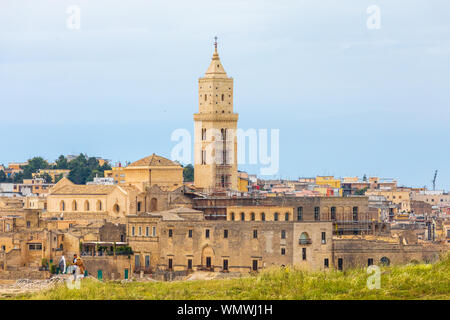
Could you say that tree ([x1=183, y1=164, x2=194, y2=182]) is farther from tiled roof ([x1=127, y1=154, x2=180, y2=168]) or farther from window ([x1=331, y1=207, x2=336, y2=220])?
window ([x1=331, y1=207, x2=336, y2=220])

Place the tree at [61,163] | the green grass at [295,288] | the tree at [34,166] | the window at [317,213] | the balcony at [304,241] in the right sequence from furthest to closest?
1. the tree at [61,163]
2. the tree at [34,166]
3. the window at [317,213]
4. the balcony at [304,241]
5. the green grass at [295,288]

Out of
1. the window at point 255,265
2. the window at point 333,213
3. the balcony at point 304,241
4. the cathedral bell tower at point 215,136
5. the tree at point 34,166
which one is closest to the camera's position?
the balcony at point 304,241

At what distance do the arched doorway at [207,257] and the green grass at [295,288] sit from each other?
1083 inches

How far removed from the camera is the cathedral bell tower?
80188 mm

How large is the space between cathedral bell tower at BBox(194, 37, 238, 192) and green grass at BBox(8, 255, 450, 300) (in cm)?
4592

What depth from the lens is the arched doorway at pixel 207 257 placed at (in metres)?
61.8

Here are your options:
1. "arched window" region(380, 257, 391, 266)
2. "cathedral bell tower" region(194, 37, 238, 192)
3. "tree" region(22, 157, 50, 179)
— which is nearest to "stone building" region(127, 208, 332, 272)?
"arched window" region(380, 257, 391, 266)

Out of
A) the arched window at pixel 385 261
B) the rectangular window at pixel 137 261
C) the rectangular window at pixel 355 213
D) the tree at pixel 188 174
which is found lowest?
the rectangular window at pixel 137 261

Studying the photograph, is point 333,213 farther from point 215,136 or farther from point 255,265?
point 215,136

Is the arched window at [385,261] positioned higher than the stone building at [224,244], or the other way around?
the stone building at [224,244]

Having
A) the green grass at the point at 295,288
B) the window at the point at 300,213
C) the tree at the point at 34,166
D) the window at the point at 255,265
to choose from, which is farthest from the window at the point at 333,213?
the tree at the point at 34,166

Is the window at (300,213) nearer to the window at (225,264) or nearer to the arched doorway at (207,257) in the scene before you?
the arched doorway at (207,257)
